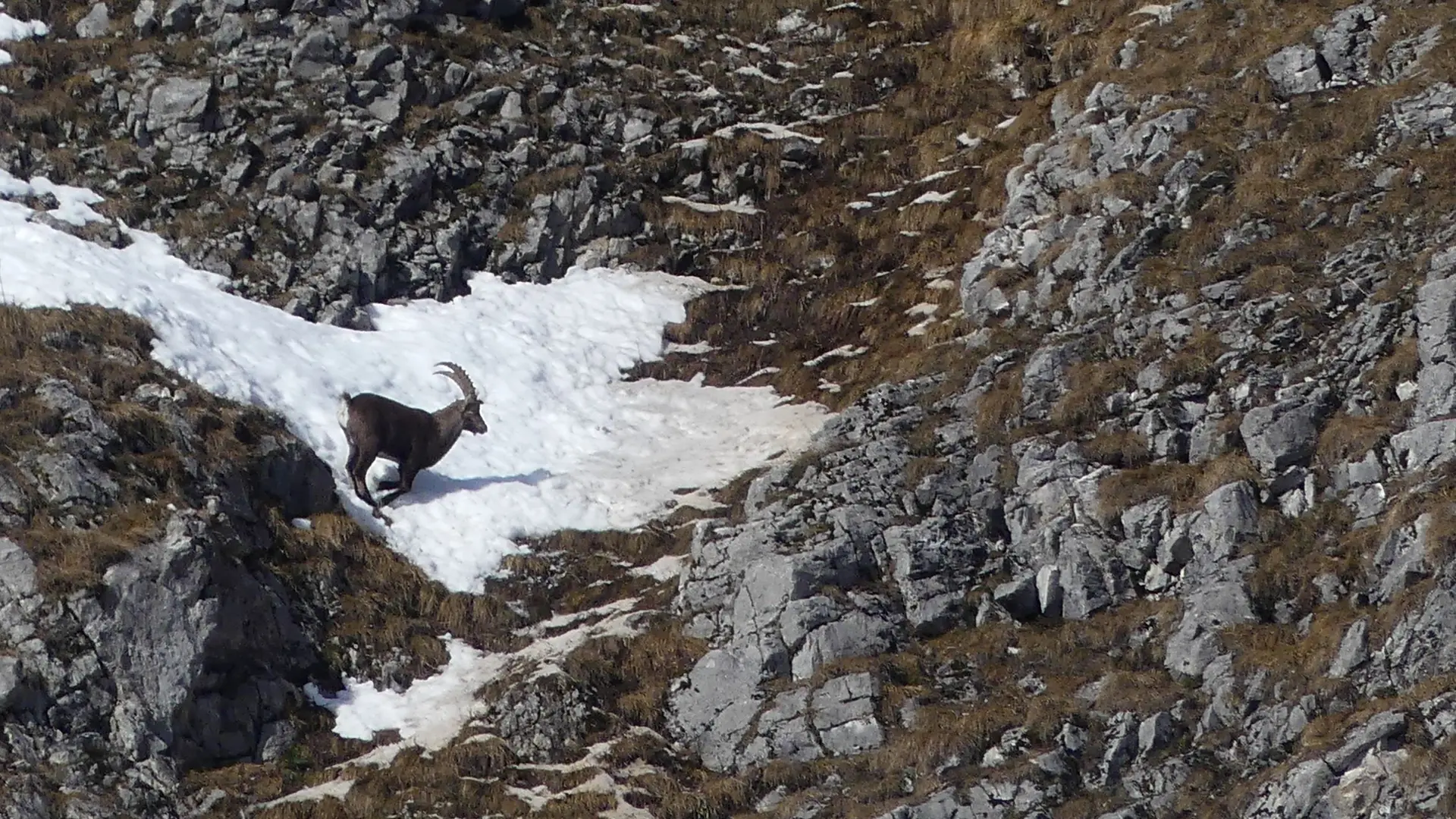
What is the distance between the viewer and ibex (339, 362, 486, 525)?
25.6m

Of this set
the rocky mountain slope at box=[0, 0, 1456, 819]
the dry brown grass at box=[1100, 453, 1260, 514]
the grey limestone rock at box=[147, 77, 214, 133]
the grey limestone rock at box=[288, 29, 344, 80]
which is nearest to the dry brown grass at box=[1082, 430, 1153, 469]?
the rocky mountain slope at box=[0, 0, 1456, 819]

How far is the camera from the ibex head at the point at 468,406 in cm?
2706

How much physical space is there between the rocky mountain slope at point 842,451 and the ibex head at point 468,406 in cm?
282

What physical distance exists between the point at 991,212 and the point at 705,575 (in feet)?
33.9

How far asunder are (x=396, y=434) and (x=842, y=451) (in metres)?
6.38

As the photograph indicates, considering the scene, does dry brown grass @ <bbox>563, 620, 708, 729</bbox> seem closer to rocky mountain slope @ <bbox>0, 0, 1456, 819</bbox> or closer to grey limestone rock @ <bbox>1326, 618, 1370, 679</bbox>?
rocky mountain slope @ <bbox>0, 0, 1456, 819</bbox>

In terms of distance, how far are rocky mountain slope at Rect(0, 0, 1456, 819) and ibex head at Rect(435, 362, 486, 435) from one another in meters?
2.82

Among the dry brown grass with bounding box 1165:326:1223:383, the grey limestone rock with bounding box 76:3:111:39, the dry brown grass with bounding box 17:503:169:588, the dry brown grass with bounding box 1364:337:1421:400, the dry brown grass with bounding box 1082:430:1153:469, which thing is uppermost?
the dry brown grass with bounding box 1364:337:1421:400

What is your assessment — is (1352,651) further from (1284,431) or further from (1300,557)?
(1284,431)

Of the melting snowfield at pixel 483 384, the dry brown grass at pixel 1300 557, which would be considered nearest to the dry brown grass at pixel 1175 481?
the dry brown grass at pixel 1300 557

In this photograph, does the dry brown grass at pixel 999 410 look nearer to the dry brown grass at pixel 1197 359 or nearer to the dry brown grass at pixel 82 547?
the dry brown grass at pixel 1197 359

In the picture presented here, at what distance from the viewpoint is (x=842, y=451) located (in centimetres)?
2423

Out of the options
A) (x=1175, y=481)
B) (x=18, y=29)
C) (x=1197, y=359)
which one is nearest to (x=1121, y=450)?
(x=1175, y=481)

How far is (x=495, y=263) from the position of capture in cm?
3134
